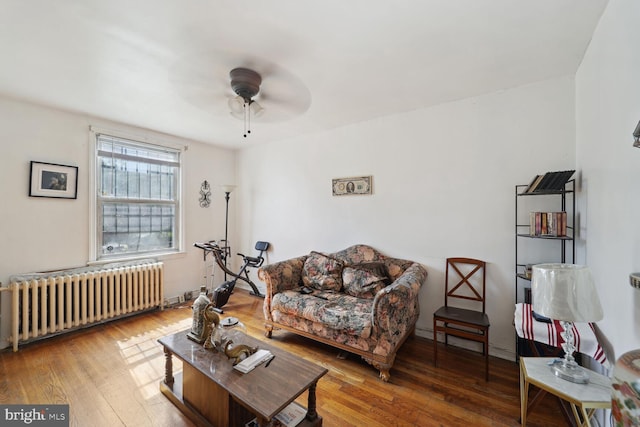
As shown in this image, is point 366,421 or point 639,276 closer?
point 639,276

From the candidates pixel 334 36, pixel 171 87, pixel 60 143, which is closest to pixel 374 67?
pixel 334 36

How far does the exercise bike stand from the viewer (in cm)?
365

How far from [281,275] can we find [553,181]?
2713mm

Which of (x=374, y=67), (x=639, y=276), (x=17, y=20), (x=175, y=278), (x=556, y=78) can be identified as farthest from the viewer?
(x=175, y=278)

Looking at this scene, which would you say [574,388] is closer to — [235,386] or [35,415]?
[235,386]

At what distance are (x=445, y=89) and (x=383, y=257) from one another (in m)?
1.89

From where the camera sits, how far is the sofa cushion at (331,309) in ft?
7.43

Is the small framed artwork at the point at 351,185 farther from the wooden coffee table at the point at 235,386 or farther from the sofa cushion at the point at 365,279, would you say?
the wooden coffee table at the point at 235,386

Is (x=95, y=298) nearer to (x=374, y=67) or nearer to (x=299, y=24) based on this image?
(x=299, y=24)

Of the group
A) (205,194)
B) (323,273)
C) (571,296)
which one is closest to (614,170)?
(571,296)

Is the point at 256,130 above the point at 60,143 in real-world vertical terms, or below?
above

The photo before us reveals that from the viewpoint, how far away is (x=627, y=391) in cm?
59

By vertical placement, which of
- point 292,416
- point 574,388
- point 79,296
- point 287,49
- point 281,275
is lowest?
point 292,416

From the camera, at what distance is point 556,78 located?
2.26 meters
